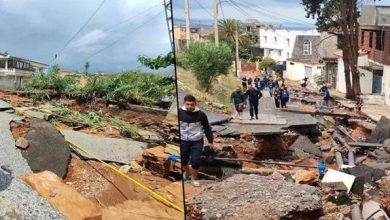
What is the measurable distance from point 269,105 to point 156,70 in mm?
7326

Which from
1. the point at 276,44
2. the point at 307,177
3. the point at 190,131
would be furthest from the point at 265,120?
the point at 190,131

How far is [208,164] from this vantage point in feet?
12.8

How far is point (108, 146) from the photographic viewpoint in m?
2.65

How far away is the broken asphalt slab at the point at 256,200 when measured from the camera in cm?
398

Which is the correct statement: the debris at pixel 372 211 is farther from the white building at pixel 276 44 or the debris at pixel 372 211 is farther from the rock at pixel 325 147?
the white building at pixel 276 44

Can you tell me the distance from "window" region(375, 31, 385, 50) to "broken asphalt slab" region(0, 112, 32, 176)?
15.0m

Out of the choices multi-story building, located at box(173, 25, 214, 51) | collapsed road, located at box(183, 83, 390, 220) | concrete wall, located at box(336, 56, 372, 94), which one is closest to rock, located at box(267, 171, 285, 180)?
collapsed road, located at box(183, 83, 390, 220)

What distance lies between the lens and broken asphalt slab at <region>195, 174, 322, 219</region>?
3.98 meters

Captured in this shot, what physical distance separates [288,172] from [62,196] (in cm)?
362

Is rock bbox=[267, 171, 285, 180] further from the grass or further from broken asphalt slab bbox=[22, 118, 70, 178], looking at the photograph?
broken asphalt slab bbox=[22, 118, 70, 178]

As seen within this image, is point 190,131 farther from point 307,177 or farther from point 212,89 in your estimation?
point 307,177

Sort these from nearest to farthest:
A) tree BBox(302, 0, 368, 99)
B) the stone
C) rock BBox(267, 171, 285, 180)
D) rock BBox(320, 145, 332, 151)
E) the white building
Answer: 1. rock BBox(267, 171, 285, 180)
2. rock BBox(320, 145, 332, 151)
3. the stone
4. the white building
5. tree BBox(302, 0, 368, 99)

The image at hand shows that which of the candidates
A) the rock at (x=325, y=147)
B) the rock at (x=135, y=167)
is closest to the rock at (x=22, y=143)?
the rock at (x=135, y=167)

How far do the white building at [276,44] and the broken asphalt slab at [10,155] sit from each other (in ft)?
29.1
